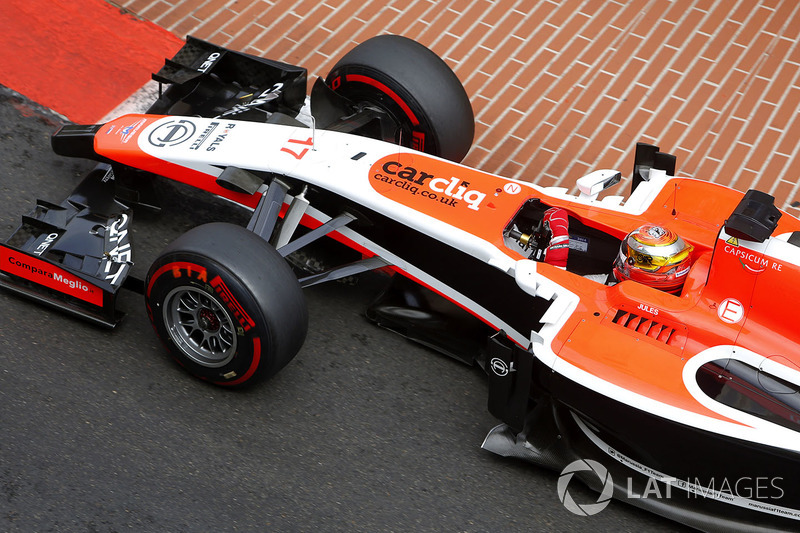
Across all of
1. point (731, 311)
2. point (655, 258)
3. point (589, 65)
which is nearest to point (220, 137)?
point (655, 258)

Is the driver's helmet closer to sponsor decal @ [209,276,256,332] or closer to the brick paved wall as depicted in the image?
sponsor decal @ [209,276,256,332]

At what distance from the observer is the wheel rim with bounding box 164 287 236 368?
4352 mm

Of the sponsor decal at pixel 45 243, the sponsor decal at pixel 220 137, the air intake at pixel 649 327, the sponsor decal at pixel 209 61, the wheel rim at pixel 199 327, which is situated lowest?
the air intake at pixel 649 327

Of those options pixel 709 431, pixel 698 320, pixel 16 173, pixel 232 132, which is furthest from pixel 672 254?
pixel 16 173

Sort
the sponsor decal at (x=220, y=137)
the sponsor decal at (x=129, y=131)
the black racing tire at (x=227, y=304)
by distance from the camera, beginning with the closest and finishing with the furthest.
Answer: the black racing tire at (x=227, y=304) → the sponsor decal at (x=220, y=137) → the sponsor decal at (x=129, y=131)

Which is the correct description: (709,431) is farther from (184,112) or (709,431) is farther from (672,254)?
(184,112)

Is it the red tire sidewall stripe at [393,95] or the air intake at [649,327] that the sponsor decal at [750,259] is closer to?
the air intake at [649,327]

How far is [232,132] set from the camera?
204 inches

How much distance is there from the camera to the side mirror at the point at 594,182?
478cm

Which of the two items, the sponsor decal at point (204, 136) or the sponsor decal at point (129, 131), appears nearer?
the sponsor decal at point (204, 136)

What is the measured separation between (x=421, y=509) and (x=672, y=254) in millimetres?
1702

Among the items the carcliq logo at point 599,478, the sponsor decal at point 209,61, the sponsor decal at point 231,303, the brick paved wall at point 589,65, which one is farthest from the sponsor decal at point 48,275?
the brick paved wall at point 589,65

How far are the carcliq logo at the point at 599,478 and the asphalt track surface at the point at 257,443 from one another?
0.03 metres

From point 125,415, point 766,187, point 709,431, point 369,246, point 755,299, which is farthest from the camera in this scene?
point 766,187
